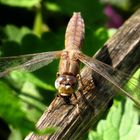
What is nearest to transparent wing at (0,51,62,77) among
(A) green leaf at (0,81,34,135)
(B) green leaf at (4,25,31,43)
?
(B) green leaf at (4,25,31,43)

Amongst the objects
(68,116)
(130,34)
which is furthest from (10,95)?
(130,34)

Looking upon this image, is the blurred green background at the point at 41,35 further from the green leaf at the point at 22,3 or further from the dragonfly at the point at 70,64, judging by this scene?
the dragonfly at the point at 70,64

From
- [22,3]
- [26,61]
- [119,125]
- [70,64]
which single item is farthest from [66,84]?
[22,3]

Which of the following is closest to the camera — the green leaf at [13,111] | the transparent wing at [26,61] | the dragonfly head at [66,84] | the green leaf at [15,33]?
the green leaf at [13,111]

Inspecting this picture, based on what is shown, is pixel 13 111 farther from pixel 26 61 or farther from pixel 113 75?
pixel 26 61

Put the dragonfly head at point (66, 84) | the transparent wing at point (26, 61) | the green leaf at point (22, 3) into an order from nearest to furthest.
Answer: the dragonfly head at point (66, 84) → the transparent wing at point (26, 61) → the green leaf at point (22, 3)

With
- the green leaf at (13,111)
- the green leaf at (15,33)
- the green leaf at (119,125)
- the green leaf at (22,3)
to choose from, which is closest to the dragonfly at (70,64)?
the green leaf at (119,125)

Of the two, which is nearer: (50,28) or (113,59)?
(113,59)

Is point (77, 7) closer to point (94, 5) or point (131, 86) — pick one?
point (94, 5)
